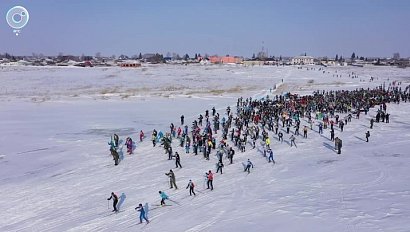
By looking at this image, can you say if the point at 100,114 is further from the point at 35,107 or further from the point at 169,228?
the point at 169,228

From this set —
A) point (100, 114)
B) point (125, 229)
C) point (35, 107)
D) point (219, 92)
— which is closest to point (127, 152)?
point (125, 229)

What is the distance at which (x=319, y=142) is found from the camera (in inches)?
900

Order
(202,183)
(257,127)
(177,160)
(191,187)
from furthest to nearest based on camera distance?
1. (257,127)
2. (177,160)
3. (202,183)
4. (191,187)

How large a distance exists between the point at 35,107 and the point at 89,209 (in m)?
28.7

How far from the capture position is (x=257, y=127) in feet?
78.4

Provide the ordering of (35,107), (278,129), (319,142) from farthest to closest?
(35,107) → (278,129) → (319,142)

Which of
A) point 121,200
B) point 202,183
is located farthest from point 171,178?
point 121,200

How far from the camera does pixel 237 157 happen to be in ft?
65.2

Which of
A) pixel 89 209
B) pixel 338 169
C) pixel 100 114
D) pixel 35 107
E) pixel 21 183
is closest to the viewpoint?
pixel 89 209

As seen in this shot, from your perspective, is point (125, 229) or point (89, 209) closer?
point (125, 229)

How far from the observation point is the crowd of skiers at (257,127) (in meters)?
19.6

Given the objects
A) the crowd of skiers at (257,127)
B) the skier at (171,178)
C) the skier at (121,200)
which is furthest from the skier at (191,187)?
the skier at (121,200)

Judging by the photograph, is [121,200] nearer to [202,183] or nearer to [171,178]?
[171,178]

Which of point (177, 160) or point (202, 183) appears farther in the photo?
point (177, 160)
